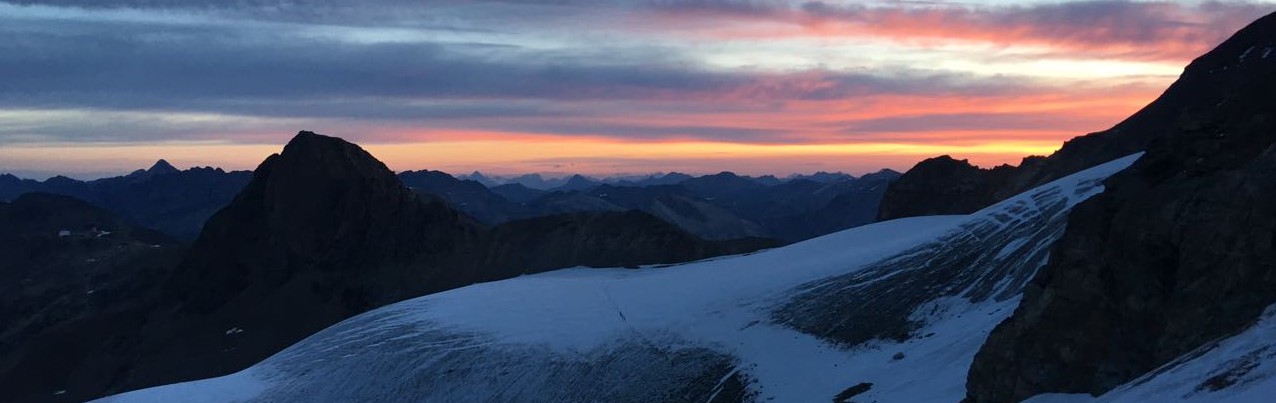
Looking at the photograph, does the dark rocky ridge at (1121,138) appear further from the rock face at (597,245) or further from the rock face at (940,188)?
the rock face at (597,245)

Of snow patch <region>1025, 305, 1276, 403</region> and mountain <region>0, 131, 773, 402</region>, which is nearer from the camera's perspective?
snow patch <region>1025, 305, 1276, 403</region>

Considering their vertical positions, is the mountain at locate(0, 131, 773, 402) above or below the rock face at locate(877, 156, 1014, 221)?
below

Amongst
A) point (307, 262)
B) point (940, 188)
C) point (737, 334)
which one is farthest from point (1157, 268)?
point (307, 262)

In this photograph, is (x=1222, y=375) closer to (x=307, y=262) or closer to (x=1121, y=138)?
(x=1121, y=138)

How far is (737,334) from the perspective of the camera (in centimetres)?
5794

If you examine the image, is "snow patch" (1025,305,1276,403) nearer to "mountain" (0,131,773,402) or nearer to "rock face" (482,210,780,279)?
"rock face" (482,210,780,279)

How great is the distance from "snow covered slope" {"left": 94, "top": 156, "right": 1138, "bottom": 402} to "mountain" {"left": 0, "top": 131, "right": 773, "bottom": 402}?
84.7 m

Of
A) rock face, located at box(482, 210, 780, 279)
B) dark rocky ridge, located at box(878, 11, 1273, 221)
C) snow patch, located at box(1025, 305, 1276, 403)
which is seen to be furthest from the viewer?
rock face, located at box(482, 210, 780, 279)

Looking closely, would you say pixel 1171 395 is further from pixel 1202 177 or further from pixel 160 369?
pixel 160 369

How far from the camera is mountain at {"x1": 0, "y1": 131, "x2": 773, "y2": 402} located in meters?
154

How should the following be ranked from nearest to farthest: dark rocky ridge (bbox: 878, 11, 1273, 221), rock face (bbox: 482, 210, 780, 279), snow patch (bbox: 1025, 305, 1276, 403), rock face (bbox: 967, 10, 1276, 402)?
snow patch (bbox: 1025, 305, 1276, 403) → rock face (bbox: 967, 10, 1276, 402) → dark rocky ridge (bbox: 878, 11, 1273, 221) → rock face (bbox: 482, 210, 780, 279)

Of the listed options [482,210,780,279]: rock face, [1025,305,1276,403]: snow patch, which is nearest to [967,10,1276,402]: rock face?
[1025,305,1276,403]: snow patch

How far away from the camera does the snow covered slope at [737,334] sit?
4731 centimetres

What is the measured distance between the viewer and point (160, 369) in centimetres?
14525
